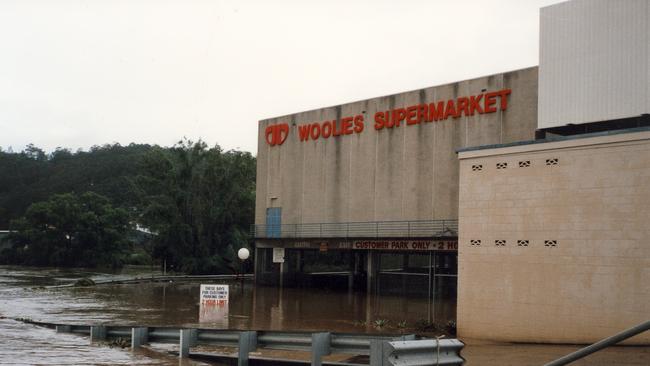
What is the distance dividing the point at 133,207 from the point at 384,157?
91.6 metres

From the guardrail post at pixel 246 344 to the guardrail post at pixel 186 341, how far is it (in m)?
1.53

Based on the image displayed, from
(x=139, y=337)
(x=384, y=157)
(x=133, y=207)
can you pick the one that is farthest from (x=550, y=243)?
(x=133, y=207)

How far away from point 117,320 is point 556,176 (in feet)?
49.7

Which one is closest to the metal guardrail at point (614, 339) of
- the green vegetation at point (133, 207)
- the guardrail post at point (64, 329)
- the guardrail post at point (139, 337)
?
the guardrail post at point (139, 337)

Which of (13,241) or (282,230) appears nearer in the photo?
(282,230)

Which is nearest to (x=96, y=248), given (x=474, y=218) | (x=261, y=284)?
(x=261, y=284)

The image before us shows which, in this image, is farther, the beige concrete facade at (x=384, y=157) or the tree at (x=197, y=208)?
the tree at (x=197, y=208)

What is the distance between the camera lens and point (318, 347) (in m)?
10.6

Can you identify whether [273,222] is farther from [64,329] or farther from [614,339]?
[614,339]

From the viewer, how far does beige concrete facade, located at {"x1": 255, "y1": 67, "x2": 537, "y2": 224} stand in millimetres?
34000

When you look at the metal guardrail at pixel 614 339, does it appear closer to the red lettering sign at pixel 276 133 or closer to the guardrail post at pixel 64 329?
the guardrail post at pixel 64 329

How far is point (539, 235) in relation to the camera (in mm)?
17828

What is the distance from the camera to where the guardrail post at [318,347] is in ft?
34.6

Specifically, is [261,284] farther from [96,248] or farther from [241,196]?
[96,248]
